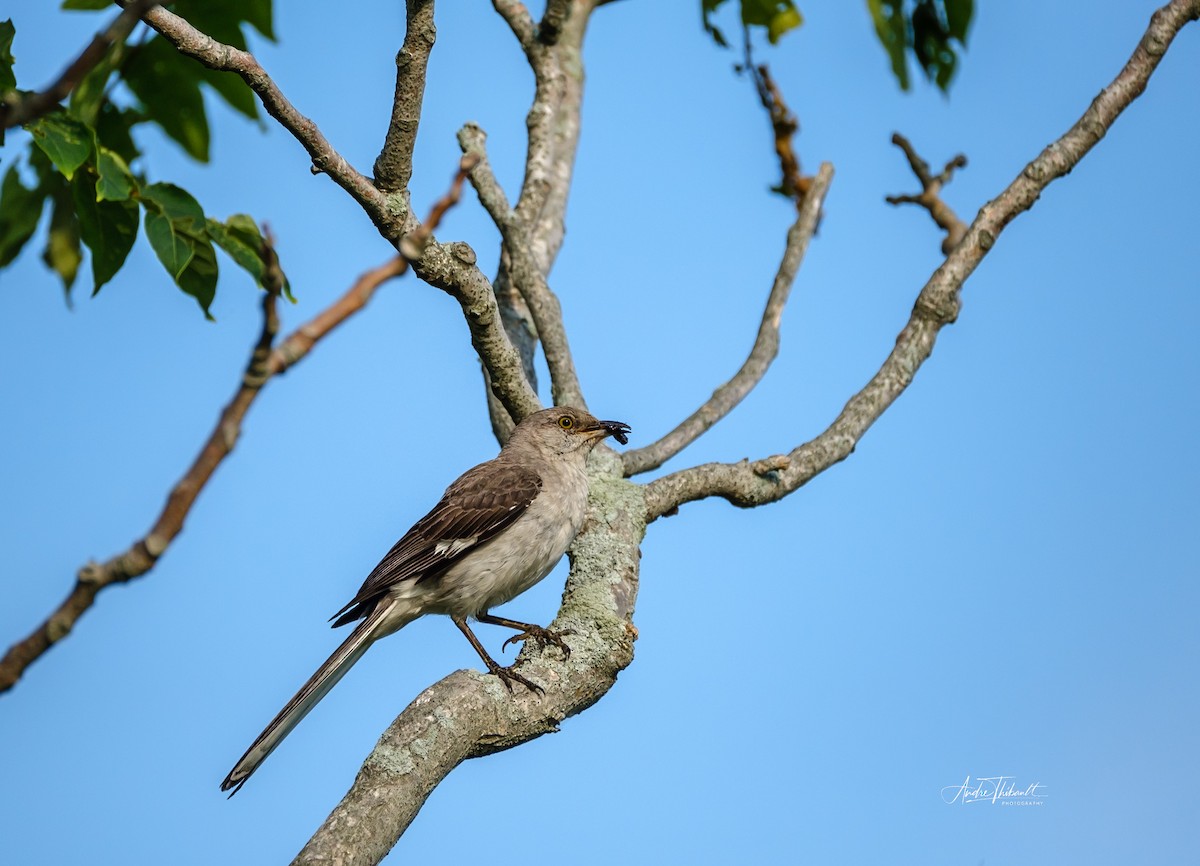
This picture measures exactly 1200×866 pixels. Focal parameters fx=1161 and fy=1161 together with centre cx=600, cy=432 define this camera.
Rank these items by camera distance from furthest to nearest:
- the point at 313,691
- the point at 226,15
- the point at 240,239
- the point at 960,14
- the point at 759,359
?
1. the point at 759,359
2. the point at 960,14
3. the point at 226,15
4. the point at 240,239
5. the point at 313,691

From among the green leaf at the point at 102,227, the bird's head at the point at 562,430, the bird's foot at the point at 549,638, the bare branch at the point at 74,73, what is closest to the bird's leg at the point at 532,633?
Result: the bird's foot at the point at 549,638

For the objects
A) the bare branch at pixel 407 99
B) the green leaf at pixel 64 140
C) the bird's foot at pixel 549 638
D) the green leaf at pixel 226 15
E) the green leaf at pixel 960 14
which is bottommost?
the bird's foot at pixel 549 638

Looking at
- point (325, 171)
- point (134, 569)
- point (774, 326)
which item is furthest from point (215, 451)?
point (774, 326)

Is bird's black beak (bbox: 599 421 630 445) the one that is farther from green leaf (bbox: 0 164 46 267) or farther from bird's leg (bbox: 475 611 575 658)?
green leaf (bbox: 0 164 46 267)

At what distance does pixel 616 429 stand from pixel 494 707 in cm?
294

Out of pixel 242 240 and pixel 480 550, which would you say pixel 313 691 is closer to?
pixel 480 550

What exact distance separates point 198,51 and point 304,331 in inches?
123

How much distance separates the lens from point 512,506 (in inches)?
246

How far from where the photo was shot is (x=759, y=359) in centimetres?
716

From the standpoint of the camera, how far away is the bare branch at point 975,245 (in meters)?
6.42

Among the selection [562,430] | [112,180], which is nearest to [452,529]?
[562,430]

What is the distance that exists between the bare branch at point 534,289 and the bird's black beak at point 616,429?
165 mm

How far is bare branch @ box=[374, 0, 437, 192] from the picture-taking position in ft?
14.0

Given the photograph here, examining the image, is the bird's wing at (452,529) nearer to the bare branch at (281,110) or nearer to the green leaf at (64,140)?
the bare branch at (281,110)
